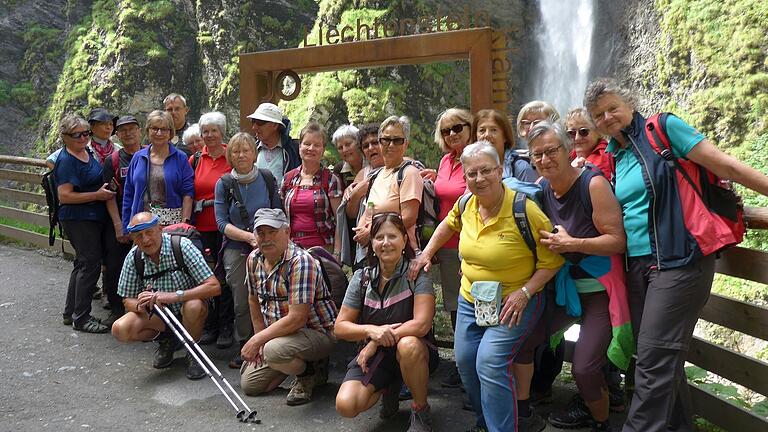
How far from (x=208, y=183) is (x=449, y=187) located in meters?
2.60

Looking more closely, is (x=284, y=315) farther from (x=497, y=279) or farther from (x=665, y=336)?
(x=665, y=336)

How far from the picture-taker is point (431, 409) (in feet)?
16.0

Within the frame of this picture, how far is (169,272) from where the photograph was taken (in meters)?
5.79

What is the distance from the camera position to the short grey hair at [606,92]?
3785 mm

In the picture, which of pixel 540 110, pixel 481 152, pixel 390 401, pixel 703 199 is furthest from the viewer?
pixel 540 110

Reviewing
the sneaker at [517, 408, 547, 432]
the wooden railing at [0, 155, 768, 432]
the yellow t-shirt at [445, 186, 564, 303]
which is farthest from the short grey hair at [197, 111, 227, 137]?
the wooden railing at [0, 155, 768, 432]

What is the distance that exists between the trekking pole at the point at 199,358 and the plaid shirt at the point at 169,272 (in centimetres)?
15

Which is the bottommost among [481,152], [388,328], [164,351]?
[164,351]

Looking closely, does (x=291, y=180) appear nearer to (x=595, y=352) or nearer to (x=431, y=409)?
(x=431, y=409)

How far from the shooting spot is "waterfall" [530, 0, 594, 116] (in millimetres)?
23500

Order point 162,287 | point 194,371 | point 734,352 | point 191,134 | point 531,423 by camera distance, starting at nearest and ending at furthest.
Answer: point 734,352 < point 531,423 < point 194,371 < point 162,287 < point 191,134

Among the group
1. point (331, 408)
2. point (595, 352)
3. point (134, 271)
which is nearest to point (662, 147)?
point (595, 352)

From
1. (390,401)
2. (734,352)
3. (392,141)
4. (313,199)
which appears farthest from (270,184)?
(734,352)

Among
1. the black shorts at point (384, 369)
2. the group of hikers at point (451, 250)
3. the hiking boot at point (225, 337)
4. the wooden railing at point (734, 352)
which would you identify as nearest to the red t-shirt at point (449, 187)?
the group of hikers at point (451, 250)
